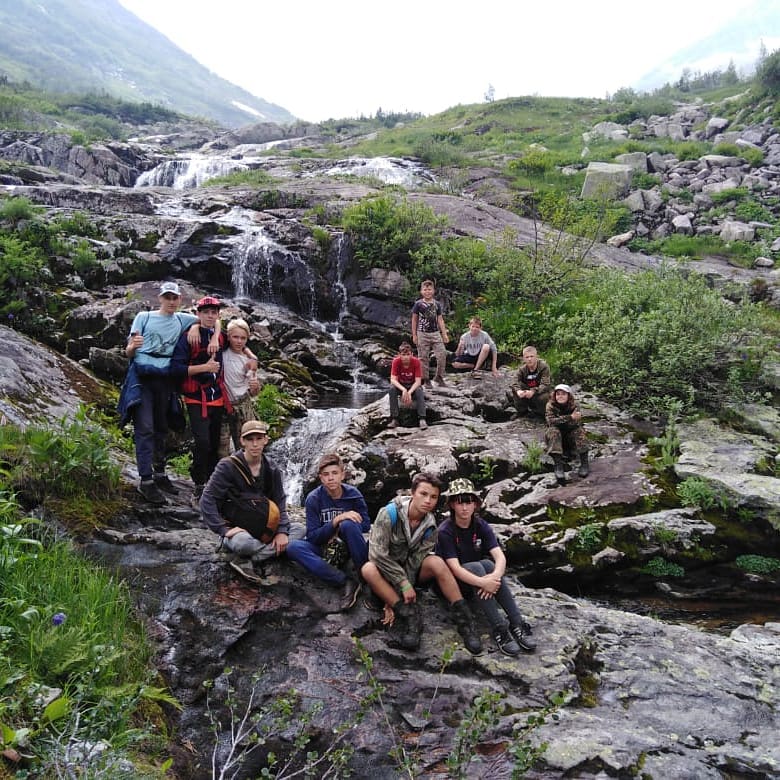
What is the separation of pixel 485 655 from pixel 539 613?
0.98 m

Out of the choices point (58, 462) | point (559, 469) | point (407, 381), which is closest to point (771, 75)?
point (407, 381)

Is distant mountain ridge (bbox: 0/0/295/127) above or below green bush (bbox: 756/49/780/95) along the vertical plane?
above

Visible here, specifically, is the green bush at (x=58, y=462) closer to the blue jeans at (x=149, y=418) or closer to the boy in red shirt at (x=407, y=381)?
the blue jeans at (x=149, y=418)

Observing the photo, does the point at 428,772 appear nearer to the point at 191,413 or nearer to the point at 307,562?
the point at 307,562

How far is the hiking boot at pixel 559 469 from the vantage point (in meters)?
7.96

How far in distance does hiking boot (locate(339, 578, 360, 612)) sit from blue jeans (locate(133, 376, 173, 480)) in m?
2.74

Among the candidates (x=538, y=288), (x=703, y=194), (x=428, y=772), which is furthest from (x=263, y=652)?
(x=703, y=194)

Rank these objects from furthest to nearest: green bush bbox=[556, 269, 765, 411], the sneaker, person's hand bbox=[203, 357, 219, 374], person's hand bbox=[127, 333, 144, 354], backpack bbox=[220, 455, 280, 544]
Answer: green bush bbox=[556, 269, 765, 411] → person's hand bbox=[203, 357, 219, 374] → person's hand bbox=[127, 333, 144, 354] → backpack bbox=[220, 455, 280, 544] → the sneaker

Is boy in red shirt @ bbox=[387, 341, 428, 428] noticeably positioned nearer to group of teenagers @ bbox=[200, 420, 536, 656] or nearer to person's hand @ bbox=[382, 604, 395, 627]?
group of teenagers @ bbox=[200, 420, 536, 656]

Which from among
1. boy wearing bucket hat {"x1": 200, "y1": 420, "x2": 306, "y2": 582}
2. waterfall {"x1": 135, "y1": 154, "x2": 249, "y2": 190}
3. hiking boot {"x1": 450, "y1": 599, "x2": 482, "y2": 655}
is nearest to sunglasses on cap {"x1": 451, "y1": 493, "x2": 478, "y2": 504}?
hiking boot {"x1": 450, "y1": 599, "x2": 482, "y2": 655}

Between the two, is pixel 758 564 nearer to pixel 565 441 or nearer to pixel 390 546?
pixel 565 441

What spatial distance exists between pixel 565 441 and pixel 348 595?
15.8 feet

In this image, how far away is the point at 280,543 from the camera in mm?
5156

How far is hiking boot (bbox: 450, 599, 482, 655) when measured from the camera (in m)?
4.56
